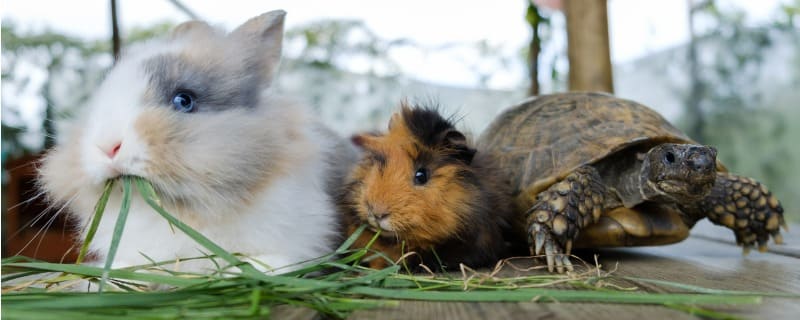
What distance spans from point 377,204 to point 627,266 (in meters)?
0.74

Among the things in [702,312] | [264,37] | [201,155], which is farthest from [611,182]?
[201,155]

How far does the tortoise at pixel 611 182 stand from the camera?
1.52m

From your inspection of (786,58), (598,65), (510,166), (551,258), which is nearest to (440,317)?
(551,258)

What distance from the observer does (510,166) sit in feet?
6.03

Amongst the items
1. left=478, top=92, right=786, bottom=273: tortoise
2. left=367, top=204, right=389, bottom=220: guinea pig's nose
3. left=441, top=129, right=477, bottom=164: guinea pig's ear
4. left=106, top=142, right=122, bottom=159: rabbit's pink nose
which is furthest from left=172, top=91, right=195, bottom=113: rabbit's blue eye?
left=478, top=92, right=786, bottom=273: tortoise

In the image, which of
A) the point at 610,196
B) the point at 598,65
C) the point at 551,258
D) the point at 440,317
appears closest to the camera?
the point at 440,317

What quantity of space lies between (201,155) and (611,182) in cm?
134

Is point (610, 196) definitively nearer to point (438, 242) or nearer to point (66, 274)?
point (438, 242)

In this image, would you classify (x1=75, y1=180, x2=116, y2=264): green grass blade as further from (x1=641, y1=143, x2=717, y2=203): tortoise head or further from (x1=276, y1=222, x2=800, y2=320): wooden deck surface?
(x1=641, y1=143, x2=717, y2=203): tortoise head

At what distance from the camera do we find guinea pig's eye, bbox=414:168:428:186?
1367mm

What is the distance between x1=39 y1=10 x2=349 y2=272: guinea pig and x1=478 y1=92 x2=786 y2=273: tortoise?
0.66m

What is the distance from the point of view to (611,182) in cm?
186

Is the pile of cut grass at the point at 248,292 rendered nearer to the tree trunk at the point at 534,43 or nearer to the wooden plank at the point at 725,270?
the wooden plank at the point at 725,270

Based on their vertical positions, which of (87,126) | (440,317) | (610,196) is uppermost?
(87,126)
